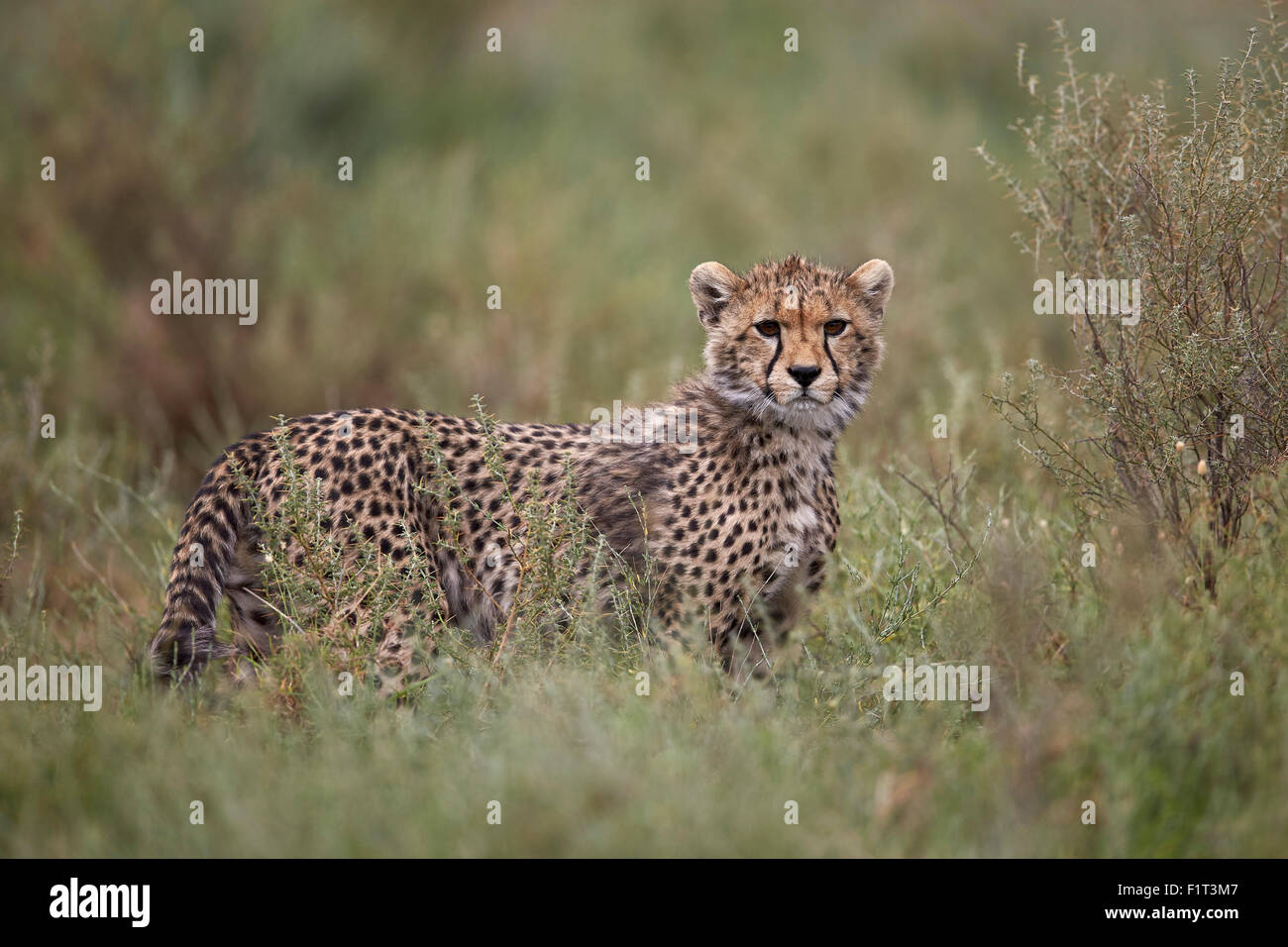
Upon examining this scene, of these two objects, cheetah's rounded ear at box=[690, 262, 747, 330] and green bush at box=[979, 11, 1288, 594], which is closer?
green bush at box=[979, 11, 1288, 594]

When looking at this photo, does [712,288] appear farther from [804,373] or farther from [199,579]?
[199,579]

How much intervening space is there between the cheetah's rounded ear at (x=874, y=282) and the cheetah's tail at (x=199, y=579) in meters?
2.21

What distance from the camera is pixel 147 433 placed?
757 centimetres

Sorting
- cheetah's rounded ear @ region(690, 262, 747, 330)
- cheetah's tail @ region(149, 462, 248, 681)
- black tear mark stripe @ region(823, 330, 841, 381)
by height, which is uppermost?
cheetah's rounded ear @ region(690, 262, 747, 330)

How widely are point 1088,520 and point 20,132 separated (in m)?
7.40

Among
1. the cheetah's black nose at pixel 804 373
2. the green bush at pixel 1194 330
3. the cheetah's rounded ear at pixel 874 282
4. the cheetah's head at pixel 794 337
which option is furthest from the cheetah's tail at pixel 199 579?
the green bush at pixel 1194 330

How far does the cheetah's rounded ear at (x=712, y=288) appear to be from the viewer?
4496 millimetres

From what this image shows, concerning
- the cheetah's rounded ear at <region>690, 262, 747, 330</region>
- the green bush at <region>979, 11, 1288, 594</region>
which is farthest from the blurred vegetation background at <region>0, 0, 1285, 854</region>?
the cheetah's rounded ear at <region>690, 262, 747, 330</region>

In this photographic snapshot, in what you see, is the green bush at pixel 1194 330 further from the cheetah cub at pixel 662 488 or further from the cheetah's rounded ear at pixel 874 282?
the cheetah cub at pixel 662 488

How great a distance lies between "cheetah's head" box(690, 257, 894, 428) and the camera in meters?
4.25

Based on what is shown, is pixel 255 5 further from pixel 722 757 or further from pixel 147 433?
pixel 722 757

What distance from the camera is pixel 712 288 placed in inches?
180

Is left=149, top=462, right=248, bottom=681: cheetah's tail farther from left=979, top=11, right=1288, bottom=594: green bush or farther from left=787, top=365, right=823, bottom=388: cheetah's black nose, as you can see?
left=979, top=11, right=1288, bottom=594: green bush

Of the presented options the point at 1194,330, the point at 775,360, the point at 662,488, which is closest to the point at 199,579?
the point at 662,488
